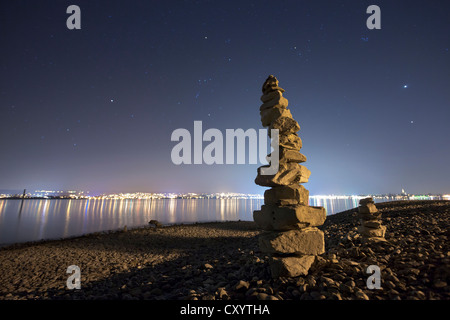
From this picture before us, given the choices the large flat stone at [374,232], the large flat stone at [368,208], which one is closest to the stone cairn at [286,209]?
the large flat stone at [374,232]

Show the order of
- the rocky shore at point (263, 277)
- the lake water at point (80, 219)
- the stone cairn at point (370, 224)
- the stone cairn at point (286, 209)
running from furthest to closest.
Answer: the lake water at point (80, 219)
the stone cairn at point (370, 224)
the stone cairn at point (286, 209)
the rocky shore at point (263, 277)

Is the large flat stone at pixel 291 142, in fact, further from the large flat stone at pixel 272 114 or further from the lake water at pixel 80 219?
the lake water at pixel 80 219

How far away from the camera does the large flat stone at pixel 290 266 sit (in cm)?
521

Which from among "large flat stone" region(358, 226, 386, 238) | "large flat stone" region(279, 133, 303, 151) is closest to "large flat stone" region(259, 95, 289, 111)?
"large flat stone" region(279, 133, 303, 151)

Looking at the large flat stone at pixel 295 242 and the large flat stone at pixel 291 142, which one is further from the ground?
the large flat stone at pixel 291 142

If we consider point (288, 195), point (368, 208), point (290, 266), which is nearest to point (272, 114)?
point (288, 195)

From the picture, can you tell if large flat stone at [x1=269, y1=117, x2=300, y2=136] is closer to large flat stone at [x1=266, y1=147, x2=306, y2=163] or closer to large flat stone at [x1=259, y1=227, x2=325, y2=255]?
large flat stone at [x1=266, y1=147, x2=306, y2=163]

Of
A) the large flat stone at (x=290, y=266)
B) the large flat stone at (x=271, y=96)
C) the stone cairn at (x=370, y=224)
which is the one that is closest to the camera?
the large flat stone at (x=290, y=266)

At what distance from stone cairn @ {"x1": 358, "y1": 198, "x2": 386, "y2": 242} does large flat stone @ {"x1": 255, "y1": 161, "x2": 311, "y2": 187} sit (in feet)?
12.0

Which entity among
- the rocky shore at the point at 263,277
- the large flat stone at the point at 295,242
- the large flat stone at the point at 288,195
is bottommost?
the rocky shore at the point at 263,277

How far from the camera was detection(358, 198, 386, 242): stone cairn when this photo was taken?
773cm

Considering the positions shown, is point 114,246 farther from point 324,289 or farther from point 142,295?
point 324,289

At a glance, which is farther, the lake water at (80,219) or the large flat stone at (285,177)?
the lake water at (80,219)
